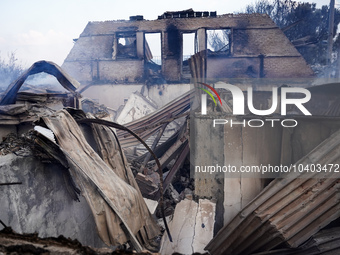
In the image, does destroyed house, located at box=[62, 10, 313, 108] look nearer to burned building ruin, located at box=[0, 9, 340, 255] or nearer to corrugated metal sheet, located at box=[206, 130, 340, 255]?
burned building ruin, located at box=[0, 9, 340, 255]

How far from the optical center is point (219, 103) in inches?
156

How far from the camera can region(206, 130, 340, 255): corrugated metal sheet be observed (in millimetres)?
2684

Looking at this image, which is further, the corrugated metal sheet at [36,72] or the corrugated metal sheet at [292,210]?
the corrugated metal sheet at [36,72]

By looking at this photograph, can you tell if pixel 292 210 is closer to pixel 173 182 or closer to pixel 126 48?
pixel 173 182

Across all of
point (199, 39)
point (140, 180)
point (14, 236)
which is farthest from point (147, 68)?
point (14, 236)

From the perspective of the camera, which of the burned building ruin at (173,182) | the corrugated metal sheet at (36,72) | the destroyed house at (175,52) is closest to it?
the burned building ruin at (173,182)

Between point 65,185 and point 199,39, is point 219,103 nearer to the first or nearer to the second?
point 65,185

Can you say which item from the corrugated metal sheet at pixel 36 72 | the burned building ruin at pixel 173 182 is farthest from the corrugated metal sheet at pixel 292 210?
the corrugated metal sheet at pixel 36 72

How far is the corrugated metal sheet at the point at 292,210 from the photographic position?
2684 millimetres

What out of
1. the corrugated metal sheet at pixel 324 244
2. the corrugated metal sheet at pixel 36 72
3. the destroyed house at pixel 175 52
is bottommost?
the corrugated metal sheet at pixel 324 244

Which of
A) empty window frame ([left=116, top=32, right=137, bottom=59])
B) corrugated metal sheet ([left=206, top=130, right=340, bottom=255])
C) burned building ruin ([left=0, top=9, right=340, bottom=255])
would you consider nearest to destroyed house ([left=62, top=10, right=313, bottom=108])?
empty window frame ([left=116, top=32, right=137, bottom=59])

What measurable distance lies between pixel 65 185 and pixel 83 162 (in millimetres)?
478

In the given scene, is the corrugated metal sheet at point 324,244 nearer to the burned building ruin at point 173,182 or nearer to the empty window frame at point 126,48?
the burned building ruin at point 173,182

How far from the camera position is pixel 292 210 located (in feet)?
9.06
